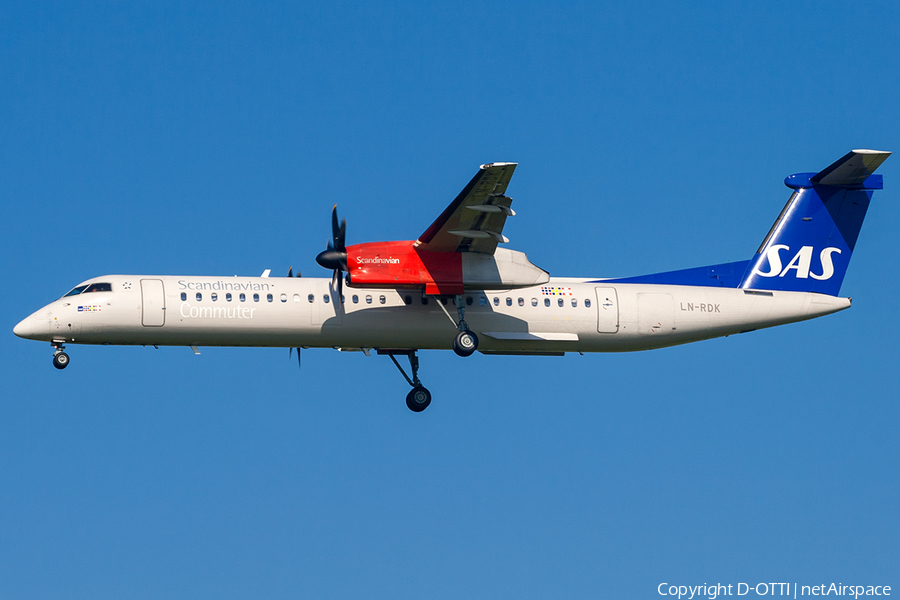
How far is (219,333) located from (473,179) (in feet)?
21.3

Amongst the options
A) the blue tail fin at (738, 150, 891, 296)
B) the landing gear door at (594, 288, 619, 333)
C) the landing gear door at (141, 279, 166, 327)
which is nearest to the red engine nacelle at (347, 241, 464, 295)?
the landing gear door at (594, 288, 619, 333)

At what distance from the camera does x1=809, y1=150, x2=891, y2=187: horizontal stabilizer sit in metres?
24.0

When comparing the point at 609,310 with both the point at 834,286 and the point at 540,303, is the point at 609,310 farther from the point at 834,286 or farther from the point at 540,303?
the point at 834,286

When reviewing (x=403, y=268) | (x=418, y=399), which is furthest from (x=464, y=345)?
(x=418, y=399)

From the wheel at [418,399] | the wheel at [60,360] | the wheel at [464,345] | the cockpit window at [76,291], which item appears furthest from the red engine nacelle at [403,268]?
the wheel at [60,360]

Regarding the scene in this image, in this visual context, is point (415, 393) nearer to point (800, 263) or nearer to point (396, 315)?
point (396, 315)

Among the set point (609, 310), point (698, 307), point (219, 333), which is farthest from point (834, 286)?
point (219, 333)

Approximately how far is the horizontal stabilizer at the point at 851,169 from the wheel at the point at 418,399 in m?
Answer: 10.6

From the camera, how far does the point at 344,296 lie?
22828 millimetres

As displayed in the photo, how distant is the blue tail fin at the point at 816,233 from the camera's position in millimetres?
24984

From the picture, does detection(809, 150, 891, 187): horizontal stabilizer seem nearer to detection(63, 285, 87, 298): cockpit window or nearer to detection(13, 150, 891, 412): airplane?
detection(13, 150, 891, 412): airplane

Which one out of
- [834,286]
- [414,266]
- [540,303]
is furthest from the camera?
[834,286]

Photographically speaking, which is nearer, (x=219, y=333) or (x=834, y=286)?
(x=219, y=333)

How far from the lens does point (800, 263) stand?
989 inches
